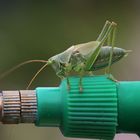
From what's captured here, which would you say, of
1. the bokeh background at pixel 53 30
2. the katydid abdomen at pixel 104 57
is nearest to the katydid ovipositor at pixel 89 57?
the katydid abdomen at pixel 104 57

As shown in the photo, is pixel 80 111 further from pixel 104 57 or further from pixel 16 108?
pixel 104 57

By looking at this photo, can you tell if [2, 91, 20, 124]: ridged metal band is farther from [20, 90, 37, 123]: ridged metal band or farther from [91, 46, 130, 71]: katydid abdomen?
[91, 46, 130, 71]: katydid abdomen

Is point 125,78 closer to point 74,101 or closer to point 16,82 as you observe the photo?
point 16,82

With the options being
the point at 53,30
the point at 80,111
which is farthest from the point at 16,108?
the point at 53,30

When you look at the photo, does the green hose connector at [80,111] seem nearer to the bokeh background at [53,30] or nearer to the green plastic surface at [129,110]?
the green plastic surface at [129,110]

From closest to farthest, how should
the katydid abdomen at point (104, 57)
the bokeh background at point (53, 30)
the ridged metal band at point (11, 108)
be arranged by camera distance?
1. the ridged metal band at point (11, 108)
2. the katydid abdomen at point (104, 57)
3. the bokeh background at point (53, 30)

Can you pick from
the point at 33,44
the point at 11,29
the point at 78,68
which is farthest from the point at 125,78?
the point at 78,68

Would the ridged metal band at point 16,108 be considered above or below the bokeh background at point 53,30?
above
